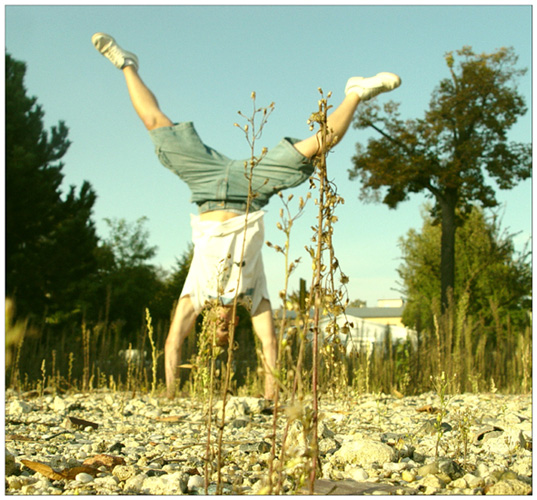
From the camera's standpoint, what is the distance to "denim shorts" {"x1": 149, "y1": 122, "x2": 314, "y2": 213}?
4598 mm

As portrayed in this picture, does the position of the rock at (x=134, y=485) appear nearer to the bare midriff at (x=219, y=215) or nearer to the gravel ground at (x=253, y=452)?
the gravel ground at (x=253, y=452)

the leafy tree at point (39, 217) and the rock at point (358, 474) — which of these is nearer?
the rock at point (358, 474)

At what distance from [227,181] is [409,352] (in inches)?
129

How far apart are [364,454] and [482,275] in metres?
16.2

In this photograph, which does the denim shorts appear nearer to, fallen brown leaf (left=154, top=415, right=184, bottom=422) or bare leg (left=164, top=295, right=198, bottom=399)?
bare leg (left=164, top=295, right=198, bottom=399)

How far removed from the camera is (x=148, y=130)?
191 inches

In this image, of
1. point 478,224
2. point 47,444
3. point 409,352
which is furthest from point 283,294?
point 478,224

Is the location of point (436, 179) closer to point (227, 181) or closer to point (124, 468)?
point (227, 181)

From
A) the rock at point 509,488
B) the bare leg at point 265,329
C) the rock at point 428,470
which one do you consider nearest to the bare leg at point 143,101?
the bare leg at point 265,329

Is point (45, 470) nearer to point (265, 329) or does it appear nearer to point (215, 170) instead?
point (265, 329)

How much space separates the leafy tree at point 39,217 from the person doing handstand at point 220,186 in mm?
9153

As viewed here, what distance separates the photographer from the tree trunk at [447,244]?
13652mm

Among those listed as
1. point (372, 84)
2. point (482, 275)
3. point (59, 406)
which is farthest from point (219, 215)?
point (482, 275)

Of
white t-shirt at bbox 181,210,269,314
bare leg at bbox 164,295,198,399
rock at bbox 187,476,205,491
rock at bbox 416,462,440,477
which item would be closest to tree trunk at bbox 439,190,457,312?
white t-shirt at bbox 181,210,269,314
